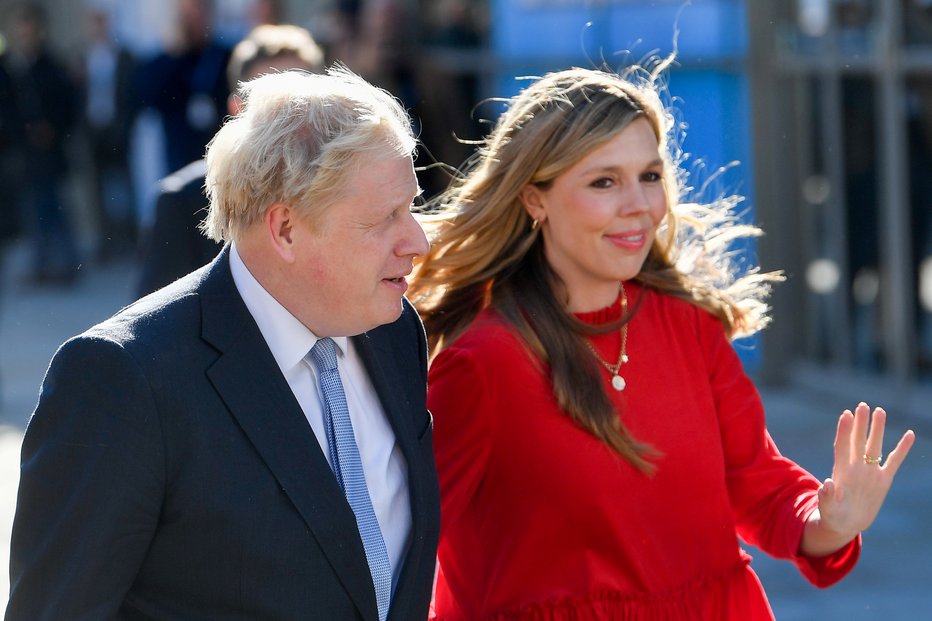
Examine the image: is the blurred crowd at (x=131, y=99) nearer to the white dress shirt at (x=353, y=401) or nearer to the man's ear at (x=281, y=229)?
the white dress shirt at (x=353, y=401)

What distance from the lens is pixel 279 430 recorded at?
229cm

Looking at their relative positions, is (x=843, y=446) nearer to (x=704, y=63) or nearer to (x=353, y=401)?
(x=353, y=401)

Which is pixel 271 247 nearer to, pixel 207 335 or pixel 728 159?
pixel 207 335

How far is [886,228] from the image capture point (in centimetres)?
745

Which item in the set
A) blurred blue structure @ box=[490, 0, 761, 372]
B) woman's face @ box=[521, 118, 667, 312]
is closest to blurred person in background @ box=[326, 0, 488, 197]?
blurred blue structure @ box=[490, 0, 761, 372]

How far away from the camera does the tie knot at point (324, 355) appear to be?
247 centimetres

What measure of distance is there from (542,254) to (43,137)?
10396 mm

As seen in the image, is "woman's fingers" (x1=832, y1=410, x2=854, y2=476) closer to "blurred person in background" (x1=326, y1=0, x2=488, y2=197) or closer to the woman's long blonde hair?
the woman's long blonde hair

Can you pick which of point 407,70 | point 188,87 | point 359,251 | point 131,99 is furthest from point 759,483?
point 131,99

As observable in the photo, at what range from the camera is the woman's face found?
10.0 feet

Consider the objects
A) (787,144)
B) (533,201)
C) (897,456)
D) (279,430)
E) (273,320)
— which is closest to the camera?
(279,430)

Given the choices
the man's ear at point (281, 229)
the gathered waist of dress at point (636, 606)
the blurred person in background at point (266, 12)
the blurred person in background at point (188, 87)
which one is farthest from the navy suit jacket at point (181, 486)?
the blurred person in background at point (266, 12)

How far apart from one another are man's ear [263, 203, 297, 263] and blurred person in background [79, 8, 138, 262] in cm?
1173

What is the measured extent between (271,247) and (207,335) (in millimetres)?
183
